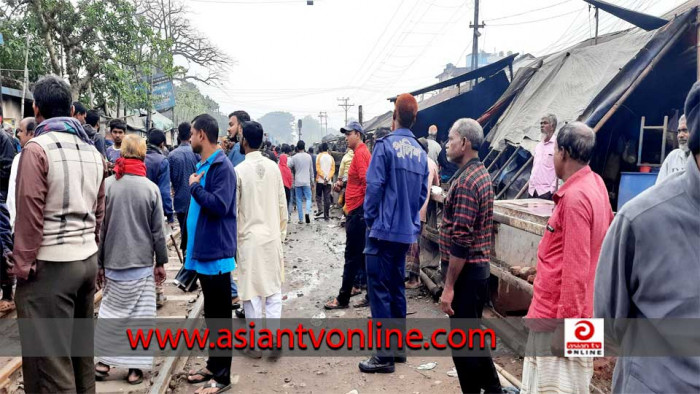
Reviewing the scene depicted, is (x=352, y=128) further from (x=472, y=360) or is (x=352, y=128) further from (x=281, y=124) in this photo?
(x=281, y=124)

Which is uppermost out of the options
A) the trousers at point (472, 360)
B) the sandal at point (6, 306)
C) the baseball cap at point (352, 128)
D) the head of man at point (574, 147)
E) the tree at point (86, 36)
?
the tree at point (86, 36)

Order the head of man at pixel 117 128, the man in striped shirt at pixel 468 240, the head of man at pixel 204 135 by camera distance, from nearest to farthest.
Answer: the man in striped shirt at pixel 468 240
the head of man at pixel 204 135
the head of man at pixel 117 128

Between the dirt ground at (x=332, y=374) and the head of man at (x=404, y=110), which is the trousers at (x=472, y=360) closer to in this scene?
the dirt ground at (x=332, y=374)

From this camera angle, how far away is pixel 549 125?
7223mm

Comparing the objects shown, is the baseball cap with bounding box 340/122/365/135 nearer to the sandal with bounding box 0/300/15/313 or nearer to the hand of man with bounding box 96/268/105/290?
the hand of man with bounding box 96/268/105/290

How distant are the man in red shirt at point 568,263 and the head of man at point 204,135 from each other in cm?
266

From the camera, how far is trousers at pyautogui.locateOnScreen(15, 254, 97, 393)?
2.72m

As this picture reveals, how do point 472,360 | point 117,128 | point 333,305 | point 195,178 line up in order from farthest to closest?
point 117,128, point 333,305, point 195,178, point 472,360

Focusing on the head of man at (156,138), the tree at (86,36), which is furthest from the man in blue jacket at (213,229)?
the tree at (86,36)

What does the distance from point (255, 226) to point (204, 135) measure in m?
0.96

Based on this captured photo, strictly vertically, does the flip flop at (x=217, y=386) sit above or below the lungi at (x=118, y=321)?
below

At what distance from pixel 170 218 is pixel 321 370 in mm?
4939

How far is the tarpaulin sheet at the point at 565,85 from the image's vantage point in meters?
8.10

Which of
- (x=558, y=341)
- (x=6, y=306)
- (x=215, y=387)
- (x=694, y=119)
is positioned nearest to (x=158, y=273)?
(x=215, y=387)
